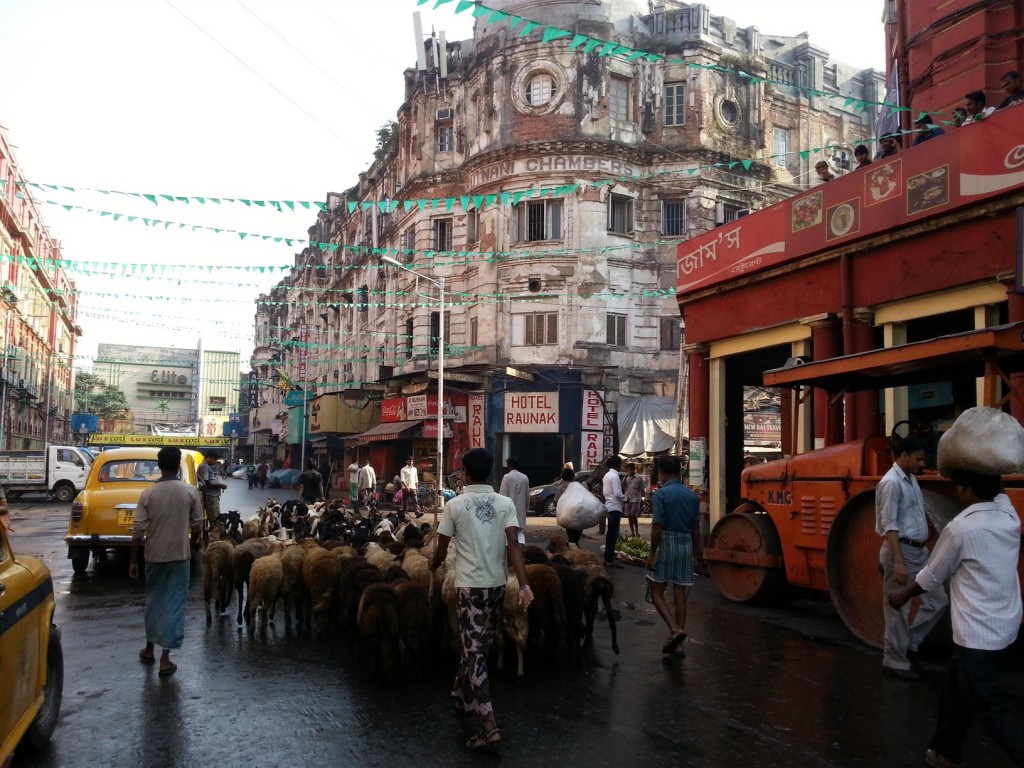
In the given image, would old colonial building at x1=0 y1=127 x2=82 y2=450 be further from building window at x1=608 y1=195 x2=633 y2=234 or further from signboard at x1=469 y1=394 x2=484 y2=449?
building window at x1=608 y1=195 x2=633 y2=234

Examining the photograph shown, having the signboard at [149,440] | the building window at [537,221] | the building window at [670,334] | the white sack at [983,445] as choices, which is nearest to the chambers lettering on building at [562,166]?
the building window at [537,221]

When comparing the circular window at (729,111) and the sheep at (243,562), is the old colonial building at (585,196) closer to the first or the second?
the circular window at (729,111)

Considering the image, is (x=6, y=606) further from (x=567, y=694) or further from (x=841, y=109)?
(x=841, y=109)

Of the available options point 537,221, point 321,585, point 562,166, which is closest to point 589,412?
point 537,221

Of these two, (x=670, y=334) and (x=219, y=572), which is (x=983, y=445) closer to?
(x=219, y=572)

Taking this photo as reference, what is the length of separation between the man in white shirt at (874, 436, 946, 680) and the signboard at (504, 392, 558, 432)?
23.9 m

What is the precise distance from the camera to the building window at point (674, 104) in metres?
32.7

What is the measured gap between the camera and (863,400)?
12312mm

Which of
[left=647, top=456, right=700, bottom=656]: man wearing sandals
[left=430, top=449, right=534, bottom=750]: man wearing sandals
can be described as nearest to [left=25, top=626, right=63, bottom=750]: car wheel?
[left=430, top=449, right=534, bottom=750]: man wearing sandals

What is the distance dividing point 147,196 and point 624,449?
19.2 m

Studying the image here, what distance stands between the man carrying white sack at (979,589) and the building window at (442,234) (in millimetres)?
31882

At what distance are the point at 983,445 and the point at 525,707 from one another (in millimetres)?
3444

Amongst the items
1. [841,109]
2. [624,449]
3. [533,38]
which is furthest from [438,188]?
[841,109]

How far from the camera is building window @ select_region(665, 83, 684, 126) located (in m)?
32.7
